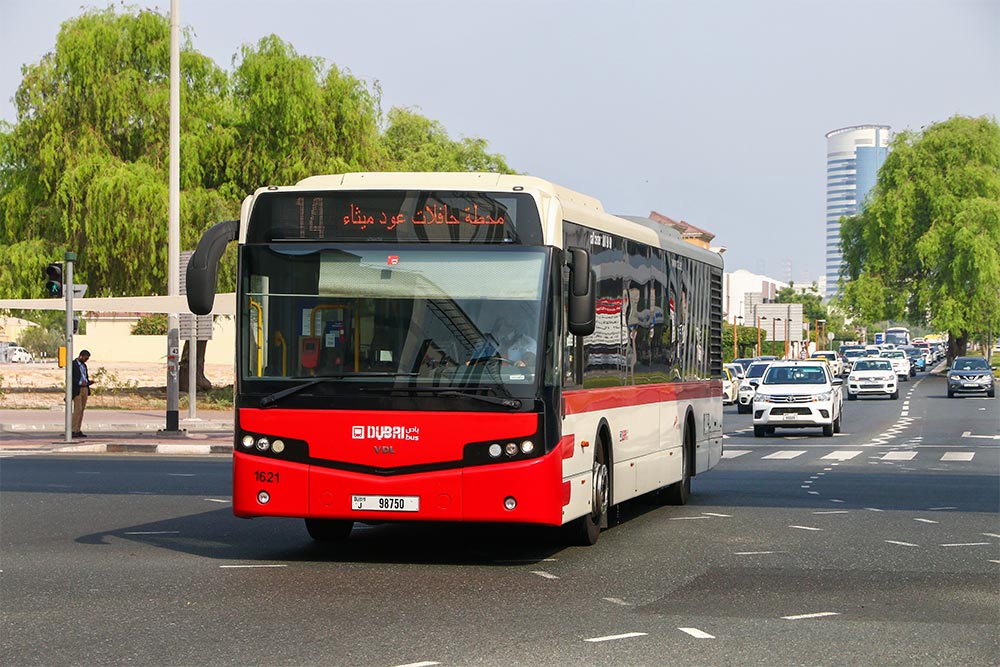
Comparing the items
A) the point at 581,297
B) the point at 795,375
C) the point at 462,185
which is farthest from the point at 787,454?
the point at 462,185

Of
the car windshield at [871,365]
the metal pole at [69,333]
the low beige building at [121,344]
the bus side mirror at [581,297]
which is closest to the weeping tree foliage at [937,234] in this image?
the car windshield at [871,365]

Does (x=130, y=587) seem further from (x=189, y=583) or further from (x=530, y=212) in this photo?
(x=530, y=212)

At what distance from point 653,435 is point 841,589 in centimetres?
493

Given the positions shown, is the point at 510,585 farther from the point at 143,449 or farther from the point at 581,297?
the point at 143,449

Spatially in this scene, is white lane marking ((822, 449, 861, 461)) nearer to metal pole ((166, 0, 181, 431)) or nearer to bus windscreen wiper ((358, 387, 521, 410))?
metal pole ((166, 0, 181, 431))

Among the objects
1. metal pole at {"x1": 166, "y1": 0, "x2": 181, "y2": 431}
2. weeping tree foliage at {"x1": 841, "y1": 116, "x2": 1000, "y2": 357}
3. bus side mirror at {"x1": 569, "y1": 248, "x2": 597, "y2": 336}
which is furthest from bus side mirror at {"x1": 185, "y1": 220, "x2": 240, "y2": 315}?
weeping tree foliage at {"x1": 841, "y1": 116, "x2": 1000, "y2": 357}

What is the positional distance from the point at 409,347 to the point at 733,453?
1739cm

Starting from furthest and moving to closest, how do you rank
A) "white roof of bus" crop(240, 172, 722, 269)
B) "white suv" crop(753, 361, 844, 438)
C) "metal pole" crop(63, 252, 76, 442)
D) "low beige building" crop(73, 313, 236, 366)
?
1. "low beige building" crop(73, 313, 236, 366)
2. "white suv" crop(753, 361, 844, 438)
3. "metal pole" crop(63, 252, 76, 442)
4. "white roof of bus" crop(240, 172, 722, 269)

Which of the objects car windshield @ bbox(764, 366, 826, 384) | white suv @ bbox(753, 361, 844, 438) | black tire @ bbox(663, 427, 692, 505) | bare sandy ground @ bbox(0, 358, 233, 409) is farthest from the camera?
bare sandy ground @ bbox(0, 358, 233, 409)

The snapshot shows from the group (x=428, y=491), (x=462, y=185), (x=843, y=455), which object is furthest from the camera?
(x=843, y=455)

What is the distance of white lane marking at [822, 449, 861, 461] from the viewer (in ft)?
89.0

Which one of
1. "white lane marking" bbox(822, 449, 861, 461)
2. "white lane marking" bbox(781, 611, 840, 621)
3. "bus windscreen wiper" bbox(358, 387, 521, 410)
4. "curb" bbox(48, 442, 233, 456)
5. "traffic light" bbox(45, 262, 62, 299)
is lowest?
"curb" bbox(48, 442, 233, 456)

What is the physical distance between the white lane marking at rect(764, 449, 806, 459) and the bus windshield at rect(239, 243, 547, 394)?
16.2 m

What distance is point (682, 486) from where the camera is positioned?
1725cm
